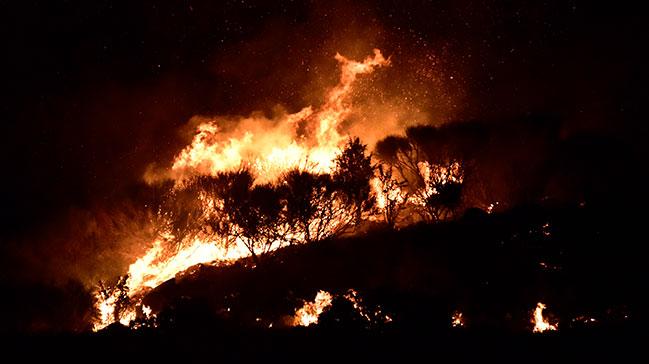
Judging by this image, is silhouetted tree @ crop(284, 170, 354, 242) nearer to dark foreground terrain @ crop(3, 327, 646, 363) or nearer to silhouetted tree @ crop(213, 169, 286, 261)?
silhouetted tree @ crop(213, 169, 286, 261)

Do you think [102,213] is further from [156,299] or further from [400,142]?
[400,142]

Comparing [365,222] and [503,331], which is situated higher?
[365,222]

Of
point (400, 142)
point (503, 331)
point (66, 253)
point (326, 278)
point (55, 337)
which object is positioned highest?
point (400, 142)

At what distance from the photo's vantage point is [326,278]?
2058 centimetres

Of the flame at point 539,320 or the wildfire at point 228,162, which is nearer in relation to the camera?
the flame at point 539,320

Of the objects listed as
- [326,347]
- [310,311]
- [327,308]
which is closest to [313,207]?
[310,311]

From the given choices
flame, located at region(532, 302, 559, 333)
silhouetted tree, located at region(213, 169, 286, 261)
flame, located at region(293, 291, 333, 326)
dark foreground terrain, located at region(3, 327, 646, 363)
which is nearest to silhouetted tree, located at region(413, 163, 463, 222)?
silhouetted tree, located at region(213, 169, 286, 261)

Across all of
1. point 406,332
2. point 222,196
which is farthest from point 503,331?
point 222,196

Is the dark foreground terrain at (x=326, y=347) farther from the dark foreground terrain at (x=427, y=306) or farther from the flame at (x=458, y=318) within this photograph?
the flame at (x=458, y=318)

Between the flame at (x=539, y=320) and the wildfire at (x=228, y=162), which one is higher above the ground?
the wildfire at (x=228, y=162)

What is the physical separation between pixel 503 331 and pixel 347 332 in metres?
3.73

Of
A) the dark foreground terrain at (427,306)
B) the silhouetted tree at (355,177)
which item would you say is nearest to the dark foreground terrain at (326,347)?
the dark foreground terrain at (427,306)

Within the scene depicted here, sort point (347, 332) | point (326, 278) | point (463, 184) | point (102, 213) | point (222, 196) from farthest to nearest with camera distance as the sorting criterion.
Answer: point (463, 184) < point (102, 213) < point (222, 196) < point (326, 278) < point (347, 332)

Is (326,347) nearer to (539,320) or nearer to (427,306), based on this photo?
(427,306)
